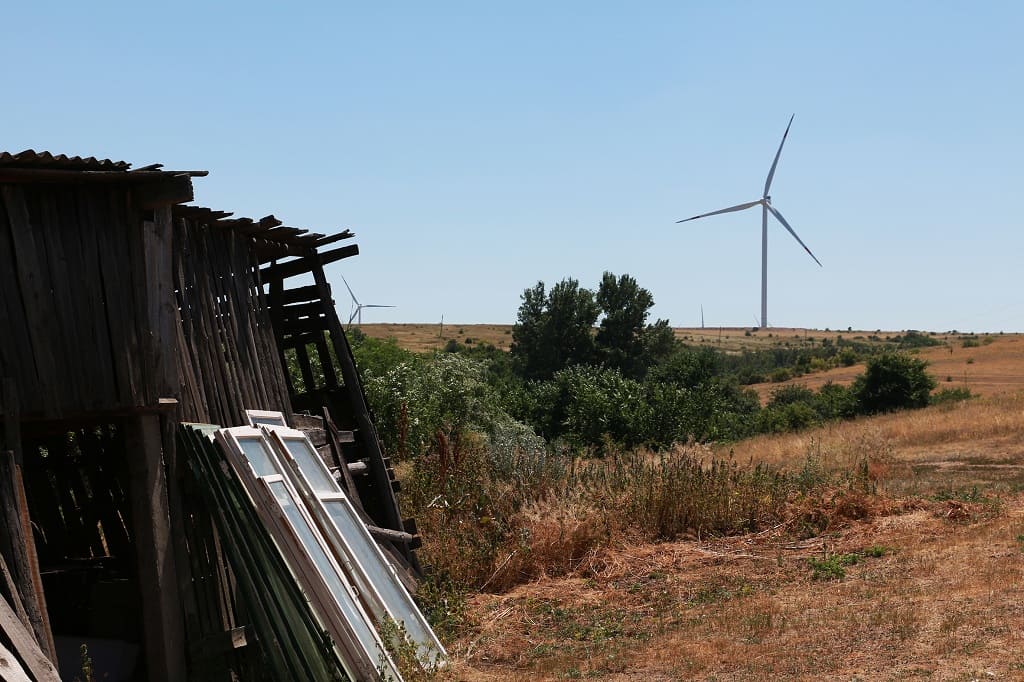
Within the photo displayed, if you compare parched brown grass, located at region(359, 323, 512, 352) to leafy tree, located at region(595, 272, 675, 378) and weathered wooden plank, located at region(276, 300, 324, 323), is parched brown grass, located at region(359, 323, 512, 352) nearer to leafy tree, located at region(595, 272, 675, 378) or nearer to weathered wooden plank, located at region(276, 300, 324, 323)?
leafy tree, located at region(595, 272, 675, 378)

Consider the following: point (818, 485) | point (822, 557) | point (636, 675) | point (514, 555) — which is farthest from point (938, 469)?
point (636, 675)

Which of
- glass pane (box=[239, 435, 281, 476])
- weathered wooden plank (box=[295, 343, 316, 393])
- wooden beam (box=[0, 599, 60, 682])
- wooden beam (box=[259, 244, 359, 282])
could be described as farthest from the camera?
weathered wooden plank (box=[295, 343, 316, 393])

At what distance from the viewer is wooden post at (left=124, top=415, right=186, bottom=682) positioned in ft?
21.2

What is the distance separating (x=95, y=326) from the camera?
6.36 metres

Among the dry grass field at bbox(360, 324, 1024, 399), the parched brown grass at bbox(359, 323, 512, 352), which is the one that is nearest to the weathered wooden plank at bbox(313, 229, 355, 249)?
the dry grass field at bbox(360, 324, 1024, 399)

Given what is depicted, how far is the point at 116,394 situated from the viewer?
639 cm

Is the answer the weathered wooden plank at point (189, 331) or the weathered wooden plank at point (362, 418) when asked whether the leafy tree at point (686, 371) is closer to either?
the weathered wooden plank at point (362, 418)

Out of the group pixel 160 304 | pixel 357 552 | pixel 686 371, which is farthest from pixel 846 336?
pixel 160 304

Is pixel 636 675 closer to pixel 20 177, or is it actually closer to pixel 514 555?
pixel 514 555

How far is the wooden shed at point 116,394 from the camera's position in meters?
6.09

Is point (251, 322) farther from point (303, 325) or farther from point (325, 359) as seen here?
point (325, 359)

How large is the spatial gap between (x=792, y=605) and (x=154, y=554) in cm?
556

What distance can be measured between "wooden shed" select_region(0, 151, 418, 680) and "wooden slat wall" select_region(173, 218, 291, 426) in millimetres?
16

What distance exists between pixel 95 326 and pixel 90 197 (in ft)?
2.70
